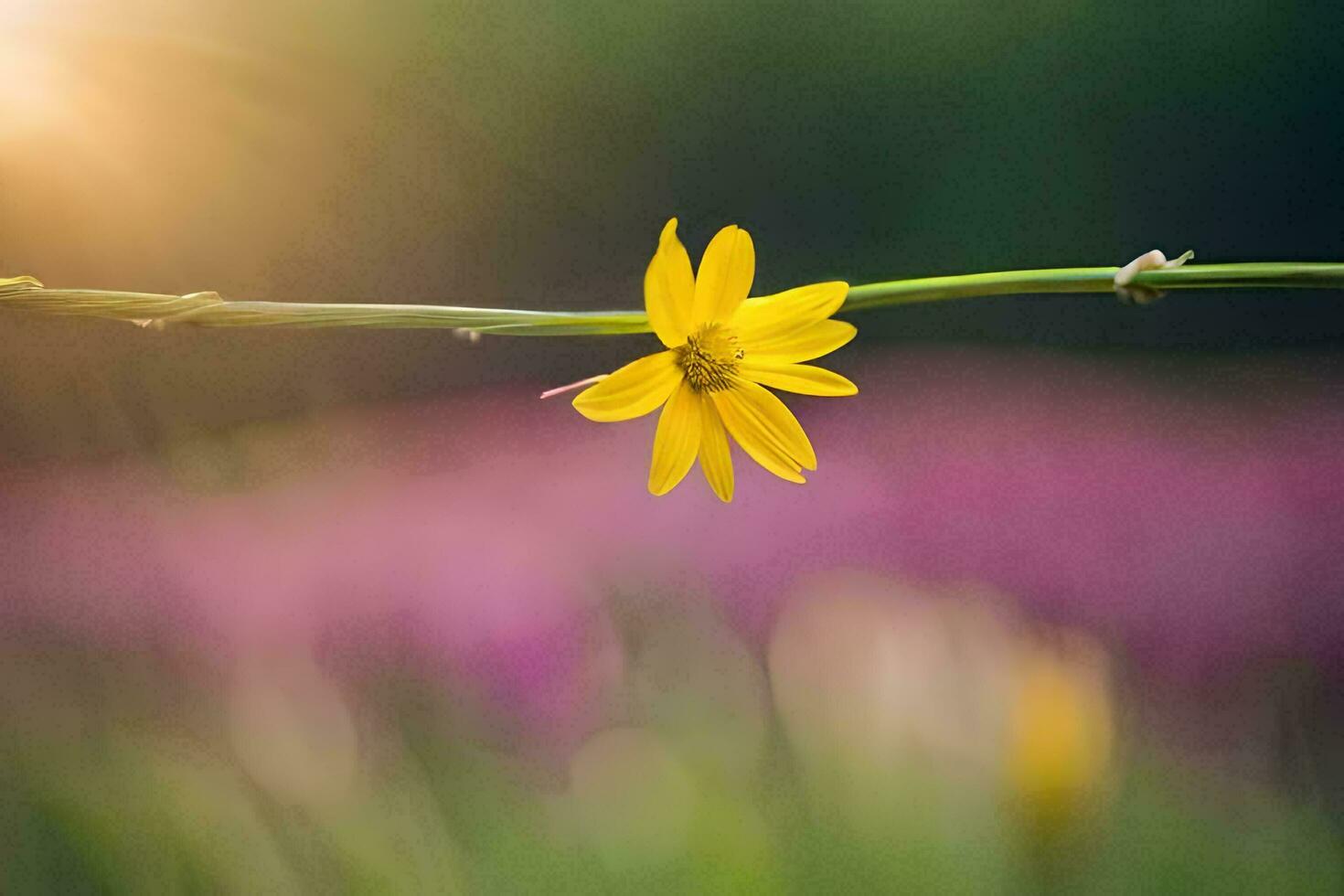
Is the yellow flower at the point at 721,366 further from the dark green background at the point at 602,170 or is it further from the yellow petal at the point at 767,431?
the dark green background at the point at 602,170

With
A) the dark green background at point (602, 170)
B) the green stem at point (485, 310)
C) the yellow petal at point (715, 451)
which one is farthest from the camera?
the dark green background at point (602, 170)

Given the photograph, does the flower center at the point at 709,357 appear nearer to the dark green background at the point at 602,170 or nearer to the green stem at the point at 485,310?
the green stem at the point at 485,310

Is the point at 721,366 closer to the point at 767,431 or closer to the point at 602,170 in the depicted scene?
the point at 767,431

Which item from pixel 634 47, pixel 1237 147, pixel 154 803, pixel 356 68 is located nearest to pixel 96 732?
pixel 154 803

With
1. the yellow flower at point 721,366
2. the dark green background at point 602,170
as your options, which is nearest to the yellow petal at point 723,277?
the yellow flower at point 721,366

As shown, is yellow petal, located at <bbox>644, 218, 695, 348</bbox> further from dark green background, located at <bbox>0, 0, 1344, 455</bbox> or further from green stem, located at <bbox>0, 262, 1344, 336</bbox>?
dark green background, located at <bbox>0, 0, 1344, 455</bbox>

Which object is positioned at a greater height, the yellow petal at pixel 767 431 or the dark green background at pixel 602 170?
the dark green background at pixel 602 170

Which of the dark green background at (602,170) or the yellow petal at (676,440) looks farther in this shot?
the dark green background at (602,170)

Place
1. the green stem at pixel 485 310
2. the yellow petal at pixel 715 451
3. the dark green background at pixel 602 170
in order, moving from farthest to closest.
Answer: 1. the dark green background at pixel 602 170
2. the yellow petal at pixel 715 451
3. the green stem at pixel 485 310
